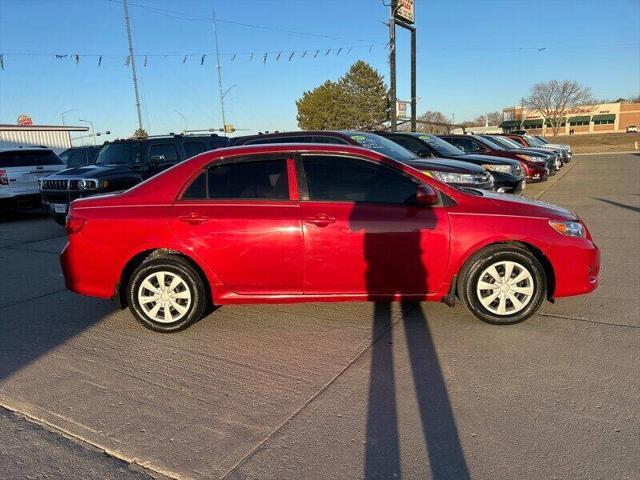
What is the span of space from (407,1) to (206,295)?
22.8 meters

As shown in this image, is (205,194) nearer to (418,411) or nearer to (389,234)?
(389,234)

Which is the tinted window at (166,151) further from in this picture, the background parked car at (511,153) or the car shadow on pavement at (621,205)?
the car shadow on pavement at (621,205)

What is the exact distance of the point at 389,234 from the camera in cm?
417

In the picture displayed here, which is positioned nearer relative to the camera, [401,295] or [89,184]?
[401,295]

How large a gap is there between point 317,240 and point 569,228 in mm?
2232

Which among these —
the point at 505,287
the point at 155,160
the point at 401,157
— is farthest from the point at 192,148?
the point at 505,287

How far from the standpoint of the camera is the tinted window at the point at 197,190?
440 centimetres

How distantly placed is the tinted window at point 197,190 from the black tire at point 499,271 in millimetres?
2403

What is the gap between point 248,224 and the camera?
4.22 m

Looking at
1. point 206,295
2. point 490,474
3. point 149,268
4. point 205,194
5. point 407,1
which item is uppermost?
point 407,1

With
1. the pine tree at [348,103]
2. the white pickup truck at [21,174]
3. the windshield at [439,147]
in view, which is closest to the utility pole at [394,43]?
the windshield at [439,147]

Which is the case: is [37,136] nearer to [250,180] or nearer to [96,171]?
[96,171]

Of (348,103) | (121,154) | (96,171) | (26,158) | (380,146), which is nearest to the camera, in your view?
(380,146)

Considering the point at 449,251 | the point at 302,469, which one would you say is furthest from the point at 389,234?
the point at 302,469
